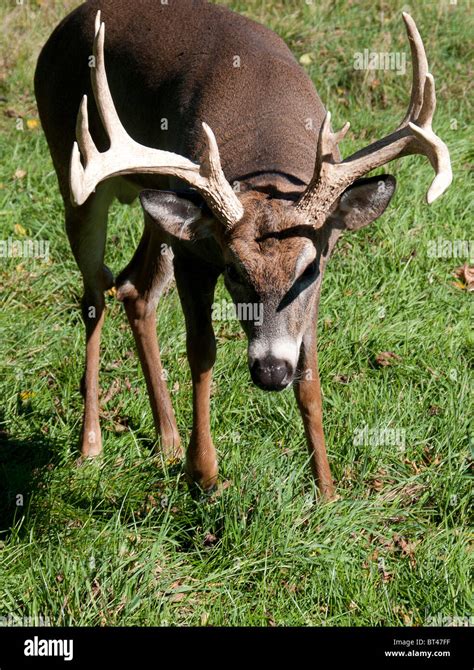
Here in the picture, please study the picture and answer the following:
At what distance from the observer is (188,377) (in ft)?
19.1

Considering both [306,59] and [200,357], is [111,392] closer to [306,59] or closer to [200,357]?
[200,357]

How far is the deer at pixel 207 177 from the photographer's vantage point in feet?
13.6

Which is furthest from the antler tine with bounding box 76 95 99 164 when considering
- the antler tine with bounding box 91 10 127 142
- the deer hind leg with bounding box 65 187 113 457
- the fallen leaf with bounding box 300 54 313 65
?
the fallen leaf with bounding box 300 54 313 65

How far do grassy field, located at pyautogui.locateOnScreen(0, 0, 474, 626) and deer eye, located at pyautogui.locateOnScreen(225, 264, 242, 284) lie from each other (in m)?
0.94

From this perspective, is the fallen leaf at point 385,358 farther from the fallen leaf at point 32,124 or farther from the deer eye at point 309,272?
the fallen leaf at point 32,124

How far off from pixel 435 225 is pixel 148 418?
2.35 meters

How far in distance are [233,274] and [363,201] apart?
62cm

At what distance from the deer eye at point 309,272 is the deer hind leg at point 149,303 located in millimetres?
1440

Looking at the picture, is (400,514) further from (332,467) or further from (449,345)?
(449,345)

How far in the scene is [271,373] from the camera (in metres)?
4.05

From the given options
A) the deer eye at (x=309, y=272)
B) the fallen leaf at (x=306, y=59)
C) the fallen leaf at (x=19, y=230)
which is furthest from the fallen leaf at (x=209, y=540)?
the fallen leaf at (x=306, y=59)

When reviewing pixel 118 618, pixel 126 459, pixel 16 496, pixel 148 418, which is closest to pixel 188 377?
pixel 148 418

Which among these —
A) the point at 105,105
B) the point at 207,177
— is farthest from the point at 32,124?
the point at 207,177

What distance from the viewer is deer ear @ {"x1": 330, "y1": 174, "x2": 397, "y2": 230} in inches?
171
